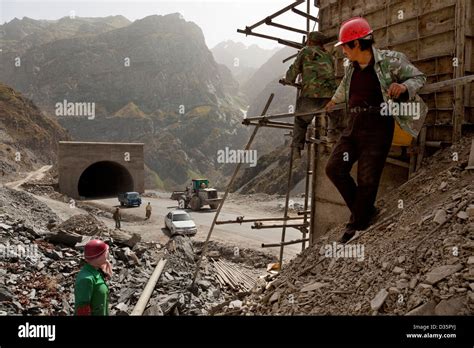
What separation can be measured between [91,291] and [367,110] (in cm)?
411

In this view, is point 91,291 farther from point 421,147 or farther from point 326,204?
point 326,204

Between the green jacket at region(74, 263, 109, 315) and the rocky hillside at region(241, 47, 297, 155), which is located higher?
the rocky hillside at region(241, 47, 297, 155)

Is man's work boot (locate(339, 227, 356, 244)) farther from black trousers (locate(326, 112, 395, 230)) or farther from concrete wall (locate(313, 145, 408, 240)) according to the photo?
concrete wall (locate(313, 145, 408, 240))

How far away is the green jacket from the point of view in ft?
12.0

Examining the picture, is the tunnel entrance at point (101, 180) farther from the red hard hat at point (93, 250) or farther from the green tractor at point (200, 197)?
the red hard hat at point (93, 250)

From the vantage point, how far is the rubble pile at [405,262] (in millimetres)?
3115

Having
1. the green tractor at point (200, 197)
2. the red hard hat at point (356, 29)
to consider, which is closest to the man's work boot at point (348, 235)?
the red hard hat at point (356, 29)

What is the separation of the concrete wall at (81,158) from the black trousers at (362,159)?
103 feet

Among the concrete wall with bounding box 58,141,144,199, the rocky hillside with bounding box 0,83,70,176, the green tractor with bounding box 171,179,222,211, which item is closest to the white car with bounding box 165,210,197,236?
the green tractor with bounding box 171,179,222,211

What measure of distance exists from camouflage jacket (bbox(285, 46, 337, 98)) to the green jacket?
5.05m

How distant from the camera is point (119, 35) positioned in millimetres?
113938

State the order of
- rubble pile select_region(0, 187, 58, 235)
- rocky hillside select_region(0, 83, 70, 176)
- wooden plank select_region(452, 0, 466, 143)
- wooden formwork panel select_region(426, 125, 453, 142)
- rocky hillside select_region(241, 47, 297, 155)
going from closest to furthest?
wooden plank select_region(452, 0, 466, 143) → wooden formwork panel select_region(426, 125, 453, 142) → rubble pile select_region(0, 187, 58, 235) → rocky hillside select_region(0, 83, 70, 176) → rocky hillside select_region(241, 47, 297, 155)
